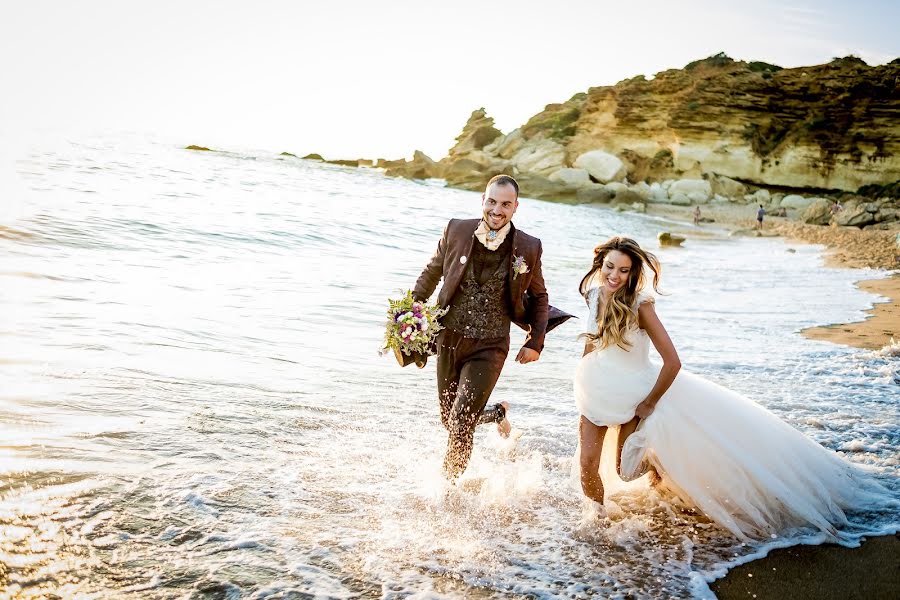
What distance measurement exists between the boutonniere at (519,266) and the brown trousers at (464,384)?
1.49 ft

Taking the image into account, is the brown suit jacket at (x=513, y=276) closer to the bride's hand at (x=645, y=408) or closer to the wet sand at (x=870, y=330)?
the bride's hand at (x=645, y=408)

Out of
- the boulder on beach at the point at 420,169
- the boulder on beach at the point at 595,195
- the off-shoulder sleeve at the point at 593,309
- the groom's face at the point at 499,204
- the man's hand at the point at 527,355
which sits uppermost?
the boulder on beach at the point at 420,169

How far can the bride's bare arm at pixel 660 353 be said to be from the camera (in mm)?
4395

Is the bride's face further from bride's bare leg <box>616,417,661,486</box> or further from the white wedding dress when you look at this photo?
bride's bare leg <box>616,417,661,486</box>

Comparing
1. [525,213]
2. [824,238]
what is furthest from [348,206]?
[824,238]

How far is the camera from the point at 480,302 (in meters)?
4.98

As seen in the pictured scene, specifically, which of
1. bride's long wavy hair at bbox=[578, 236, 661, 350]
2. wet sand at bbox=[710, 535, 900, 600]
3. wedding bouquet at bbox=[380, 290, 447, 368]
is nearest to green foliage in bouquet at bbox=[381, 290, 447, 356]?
wedding bouquet at bbox=[380, 290, 447, 368]

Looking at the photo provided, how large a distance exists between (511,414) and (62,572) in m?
4.22

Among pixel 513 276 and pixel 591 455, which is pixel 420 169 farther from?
pixel 591 455

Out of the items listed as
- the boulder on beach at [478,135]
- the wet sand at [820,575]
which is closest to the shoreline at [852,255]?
the wet sand at [820,575]

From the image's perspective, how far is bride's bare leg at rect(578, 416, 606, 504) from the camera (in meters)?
4.57

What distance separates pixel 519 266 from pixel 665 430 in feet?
4.47

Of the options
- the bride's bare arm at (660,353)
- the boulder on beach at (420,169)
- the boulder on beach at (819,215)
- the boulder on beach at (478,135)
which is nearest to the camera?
the bride's bare arm at (660,353)

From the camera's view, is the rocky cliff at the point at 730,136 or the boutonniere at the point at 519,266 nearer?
the boutonniere at the point at 519,266
